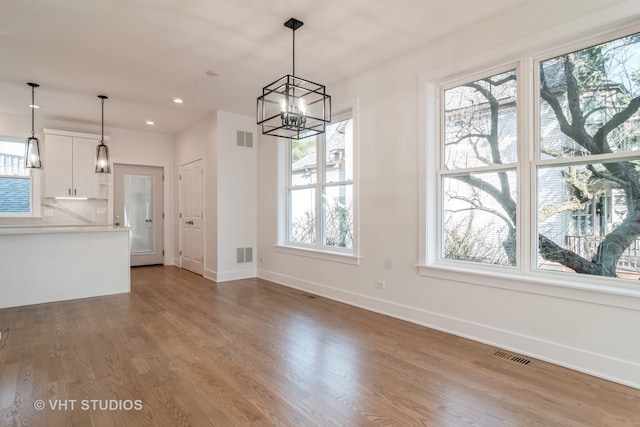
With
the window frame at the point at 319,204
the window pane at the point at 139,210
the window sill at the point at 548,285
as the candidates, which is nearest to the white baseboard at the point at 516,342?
the window sill at the point at 548,285

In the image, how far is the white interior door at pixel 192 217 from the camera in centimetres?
629

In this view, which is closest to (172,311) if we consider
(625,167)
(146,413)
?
(146,413)

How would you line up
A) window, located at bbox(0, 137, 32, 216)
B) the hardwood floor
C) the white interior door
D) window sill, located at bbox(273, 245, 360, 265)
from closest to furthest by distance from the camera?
the hardwood floor
window sill, located at bbox(273, 245, 360, 265)
window, located at bbox(0, 137, 32, 216)
the white interior door

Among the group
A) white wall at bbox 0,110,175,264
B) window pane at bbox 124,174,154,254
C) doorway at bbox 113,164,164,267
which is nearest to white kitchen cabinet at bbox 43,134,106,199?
white wall at bbox 0,110,175,264

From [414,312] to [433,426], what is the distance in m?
1.75

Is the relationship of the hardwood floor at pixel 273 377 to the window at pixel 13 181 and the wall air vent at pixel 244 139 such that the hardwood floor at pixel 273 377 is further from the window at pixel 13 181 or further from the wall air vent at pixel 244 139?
the wall air vent at pixel 244 139

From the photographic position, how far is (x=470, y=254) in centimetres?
330

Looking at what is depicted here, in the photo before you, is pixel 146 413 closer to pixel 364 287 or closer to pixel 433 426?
pixel 433 426

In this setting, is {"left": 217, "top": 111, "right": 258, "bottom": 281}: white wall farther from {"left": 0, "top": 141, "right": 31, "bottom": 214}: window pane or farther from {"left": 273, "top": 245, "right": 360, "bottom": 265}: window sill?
{"left": 0, "top": 141, "right": 31, "bottom": 214}: window pane

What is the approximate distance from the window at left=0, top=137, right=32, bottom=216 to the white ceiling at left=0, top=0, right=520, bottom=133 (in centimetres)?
140

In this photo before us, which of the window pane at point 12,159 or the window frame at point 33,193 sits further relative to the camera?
the window frame at point 33,193

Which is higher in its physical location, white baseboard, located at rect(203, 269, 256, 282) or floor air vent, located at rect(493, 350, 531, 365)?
white baseboard, located at rect(203, 269, 256, 282)

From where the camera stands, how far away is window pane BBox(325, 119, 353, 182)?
4.47m

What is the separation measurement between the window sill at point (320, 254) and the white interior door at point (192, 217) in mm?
1695
